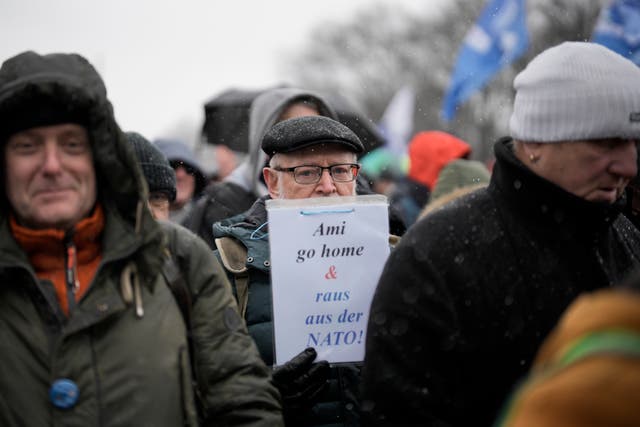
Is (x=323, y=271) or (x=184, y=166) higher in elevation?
(x=323, y=271)

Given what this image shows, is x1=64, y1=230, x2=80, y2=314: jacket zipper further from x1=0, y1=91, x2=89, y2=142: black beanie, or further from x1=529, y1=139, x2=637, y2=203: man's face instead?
x1=529, y1=139, x2=637, y2=203: man's face

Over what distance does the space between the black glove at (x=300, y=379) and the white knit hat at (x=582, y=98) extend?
1.15 meters

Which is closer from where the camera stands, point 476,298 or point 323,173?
point 476,298

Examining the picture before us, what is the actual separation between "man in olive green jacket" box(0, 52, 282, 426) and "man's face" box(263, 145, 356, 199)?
3.18 ft

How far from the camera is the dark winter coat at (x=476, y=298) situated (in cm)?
277

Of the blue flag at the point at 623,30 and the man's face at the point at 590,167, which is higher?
the blue flag at the point at 623,30

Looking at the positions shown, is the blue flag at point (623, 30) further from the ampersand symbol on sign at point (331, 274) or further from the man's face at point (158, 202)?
the ampersand symbol on sign at point (331, 274)

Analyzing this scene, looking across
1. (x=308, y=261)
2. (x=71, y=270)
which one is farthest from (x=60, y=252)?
(x=308, y=261)

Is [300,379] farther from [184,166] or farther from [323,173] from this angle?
[184,166]

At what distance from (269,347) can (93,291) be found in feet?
3.47

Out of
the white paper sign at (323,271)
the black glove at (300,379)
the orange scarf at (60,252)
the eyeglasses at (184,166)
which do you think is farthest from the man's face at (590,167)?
the eyeglasses at (184,166)

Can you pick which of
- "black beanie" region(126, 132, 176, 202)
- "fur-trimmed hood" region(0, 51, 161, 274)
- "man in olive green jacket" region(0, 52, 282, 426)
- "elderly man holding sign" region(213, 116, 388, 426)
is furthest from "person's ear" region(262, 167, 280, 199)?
"fur-trimmed hood" region(0, 51, 161, 274)

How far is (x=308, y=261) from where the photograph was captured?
11.4ft

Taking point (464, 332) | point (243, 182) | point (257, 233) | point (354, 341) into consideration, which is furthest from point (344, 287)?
point (243, 182)
